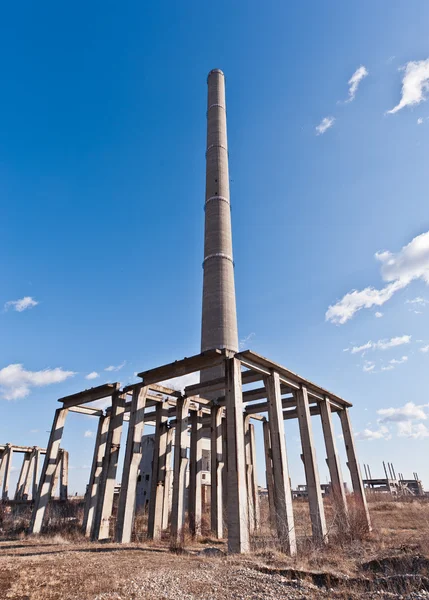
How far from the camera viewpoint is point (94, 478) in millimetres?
17922

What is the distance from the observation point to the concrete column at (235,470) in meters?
10.9

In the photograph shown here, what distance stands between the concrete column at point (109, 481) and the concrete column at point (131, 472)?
34.0 inches

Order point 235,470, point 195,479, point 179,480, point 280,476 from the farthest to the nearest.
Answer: point 195,479 → point 179,480 → point 280,476 → point 235,470

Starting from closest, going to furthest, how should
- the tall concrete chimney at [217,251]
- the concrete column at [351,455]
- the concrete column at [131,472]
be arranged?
the concrete column at [131,472] → the concrete column at [351,455] → the tall concrete chimney at [217,251]

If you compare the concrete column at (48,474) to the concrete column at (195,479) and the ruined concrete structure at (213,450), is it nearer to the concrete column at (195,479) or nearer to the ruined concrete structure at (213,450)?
the ruined concrete structure at (213,450)

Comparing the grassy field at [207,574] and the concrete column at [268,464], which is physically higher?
the concrete column at [268,464]

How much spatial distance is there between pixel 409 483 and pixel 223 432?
4518cm

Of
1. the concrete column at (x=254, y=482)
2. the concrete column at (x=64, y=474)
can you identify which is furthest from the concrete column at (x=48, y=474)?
the concrete column at (x=254, y=482)

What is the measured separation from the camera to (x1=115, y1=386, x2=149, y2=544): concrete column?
45.9 ft

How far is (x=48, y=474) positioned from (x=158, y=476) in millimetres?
5611

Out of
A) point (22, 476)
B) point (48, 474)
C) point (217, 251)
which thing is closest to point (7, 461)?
point (22, 476)

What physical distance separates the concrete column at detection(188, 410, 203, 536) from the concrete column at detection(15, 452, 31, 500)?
775 inches

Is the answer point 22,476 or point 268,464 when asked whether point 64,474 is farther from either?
point 268,464

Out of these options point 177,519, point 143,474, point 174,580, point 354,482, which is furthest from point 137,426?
point 143,474
